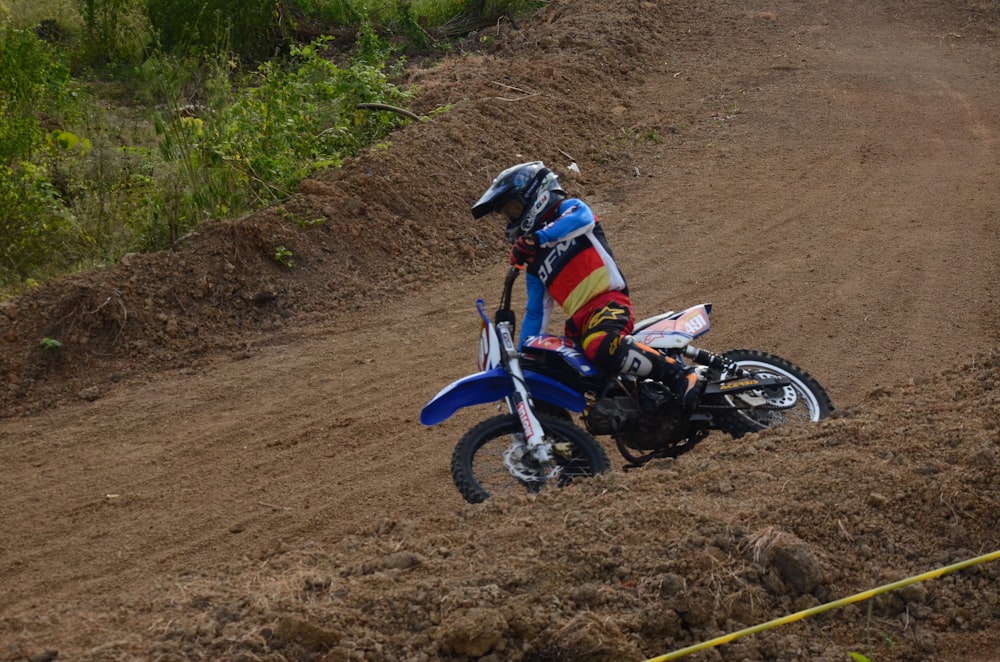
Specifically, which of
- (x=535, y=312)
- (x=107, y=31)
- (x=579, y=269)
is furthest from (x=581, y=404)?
(x=107, y=31)

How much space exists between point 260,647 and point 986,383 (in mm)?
4483

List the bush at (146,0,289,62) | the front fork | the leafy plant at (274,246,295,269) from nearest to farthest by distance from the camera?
the front fork, the leafy plant at (274,246,295,269), the bush at (146,0,289,62)

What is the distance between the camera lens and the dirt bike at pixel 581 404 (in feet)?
18.4

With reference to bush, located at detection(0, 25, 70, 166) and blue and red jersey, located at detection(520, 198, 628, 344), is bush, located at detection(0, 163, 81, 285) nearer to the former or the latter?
bush, located at detection(0, 25, 70, 166)

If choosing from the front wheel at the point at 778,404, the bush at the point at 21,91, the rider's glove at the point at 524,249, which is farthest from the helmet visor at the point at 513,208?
the bush at the point at 21,91

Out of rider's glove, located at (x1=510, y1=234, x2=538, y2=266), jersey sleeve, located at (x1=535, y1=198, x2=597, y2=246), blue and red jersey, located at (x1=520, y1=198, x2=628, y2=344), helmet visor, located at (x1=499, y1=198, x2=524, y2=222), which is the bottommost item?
blue and red jersey, located at (x1=520, y1=198, x2=628, y2=344)

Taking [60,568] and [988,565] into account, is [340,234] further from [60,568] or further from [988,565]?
[988,565]

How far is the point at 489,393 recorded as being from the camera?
19.0 ft

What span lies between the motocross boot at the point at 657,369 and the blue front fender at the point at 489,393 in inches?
14.2

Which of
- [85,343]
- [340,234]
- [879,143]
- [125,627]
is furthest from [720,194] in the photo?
[125,627]

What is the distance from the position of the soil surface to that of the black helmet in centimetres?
158

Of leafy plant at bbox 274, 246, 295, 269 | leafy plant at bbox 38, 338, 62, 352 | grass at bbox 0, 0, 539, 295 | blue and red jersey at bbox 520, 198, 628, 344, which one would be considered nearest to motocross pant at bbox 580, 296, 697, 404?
blue and red jersey at bbox 520, 198, 628, 344

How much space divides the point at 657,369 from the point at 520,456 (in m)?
0.95

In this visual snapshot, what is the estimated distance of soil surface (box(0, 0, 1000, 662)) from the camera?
4.07 meters
